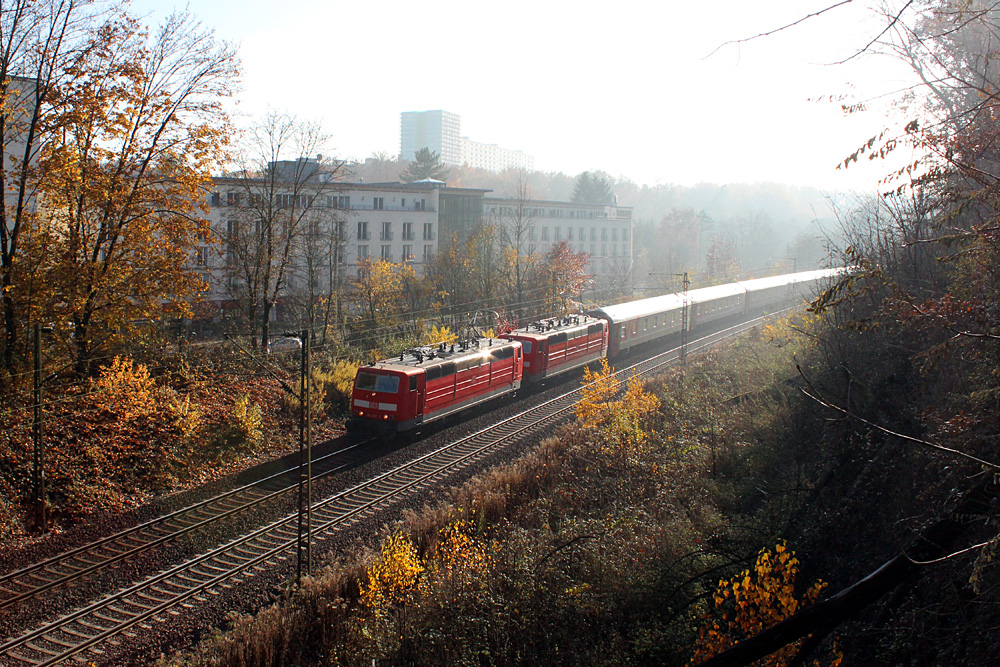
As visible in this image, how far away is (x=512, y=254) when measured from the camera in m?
46.0

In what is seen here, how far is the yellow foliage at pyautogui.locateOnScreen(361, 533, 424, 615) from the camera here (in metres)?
11.0

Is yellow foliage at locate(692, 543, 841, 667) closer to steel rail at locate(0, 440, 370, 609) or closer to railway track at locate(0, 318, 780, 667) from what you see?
railway track at locate(0, 318, 780, 667)

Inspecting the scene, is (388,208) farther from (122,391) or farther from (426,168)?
(122,391)

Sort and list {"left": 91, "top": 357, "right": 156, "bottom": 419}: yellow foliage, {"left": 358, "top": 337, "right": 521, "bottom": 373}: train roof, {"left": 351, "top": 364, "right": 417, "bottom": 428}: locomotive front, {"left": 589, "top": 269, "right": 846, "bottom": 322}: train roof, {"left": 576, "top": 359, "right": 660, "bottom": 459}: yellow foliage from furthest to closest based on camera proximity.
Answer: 1. {"left": 589, "top": 269, "right": 846, "bottom": 322}: train roof
2. {"left": 358, "top": 337, "right": 521, "bottom": 373}: train roof
3. {"left": 351, "top": 364, "right": 417, "bottom": 428}: locomotive front
4. {"left": 576, "top": 359, "right": 660, "bottom": 459}: yellow foliage
5. {"left": 91, "top": 357, "right": 156, "bottom": 419}: yellow foliage

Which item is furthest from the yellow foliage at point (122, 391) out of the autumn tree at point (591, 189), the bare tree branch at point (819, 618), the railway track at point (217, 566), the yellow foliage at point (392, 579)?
the autumn tree at point (591, 189)

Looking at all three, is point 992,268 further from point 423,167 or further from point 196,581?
Answer: point 423,167

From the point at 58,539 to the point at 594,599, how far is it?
11.4 metres

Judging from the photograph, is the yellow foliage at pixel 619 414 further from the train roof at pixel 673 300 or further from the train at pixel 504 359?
the train roof at pixel 673 300

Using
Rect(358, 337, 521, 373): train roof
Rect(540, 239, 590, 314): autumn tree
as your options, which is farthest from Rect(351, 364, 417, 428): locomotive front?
Rect(540, 239, 590, 314): autumn tree

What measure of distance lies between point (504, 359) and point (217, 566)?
1345cm

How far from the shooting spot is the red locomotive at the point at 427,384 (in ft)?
64.3

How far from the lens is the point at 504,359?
24.5 m

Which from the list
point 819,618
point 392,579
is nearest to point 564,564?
point 392,579

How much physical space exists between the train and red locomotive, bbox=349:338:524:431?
0.10 ft
